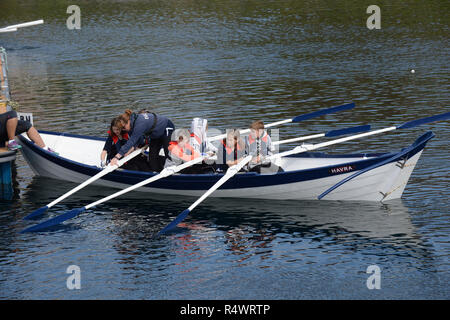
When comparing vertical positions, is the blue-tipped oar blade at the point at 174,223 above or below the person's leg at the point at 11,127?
below

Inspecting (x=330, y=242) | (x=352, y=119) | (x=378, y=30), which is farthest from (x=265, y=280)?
(x=378, y=30)

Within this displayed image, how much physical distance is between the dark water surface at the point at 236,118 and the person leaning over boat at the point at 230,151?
3.28 feet

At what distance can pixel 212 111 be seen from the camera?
2866 centimetres

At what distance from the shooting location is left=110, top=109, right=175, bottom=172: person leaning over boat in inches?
731

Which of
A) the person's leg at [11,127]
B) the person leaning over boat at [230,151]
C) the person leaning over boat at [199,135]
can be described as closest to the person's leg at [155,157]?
the person leaning over boat at [199,135]

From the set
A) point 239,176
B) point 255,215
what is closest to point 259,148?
point 239,176

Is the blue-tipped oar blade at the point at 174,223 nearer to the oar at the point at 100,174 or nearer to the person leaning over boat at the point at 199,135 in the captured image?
the person leaning over boat at the point at 199,135

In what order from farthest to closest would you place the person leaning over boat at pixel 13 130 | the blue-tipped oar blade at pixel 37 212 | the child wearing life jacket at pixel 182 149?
the person leaning over boat at pixel 13 130, the child wearing life jacket at pixel 182 149, the blue-tipped oar blade at pixel 37 212

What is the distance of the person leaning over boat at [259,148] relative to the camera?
18.4 m

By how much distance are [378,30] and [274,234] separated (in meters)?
31.8

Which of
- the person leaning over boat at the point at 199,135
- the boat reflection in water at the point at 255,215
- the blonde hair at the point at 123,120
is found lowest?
the boat reflection in water at the point at 255,215

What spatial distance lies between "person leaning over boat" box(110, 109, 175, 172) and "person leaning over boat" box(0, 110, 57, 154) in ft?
10.1

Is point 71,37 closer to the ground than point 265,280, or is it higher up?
higher up

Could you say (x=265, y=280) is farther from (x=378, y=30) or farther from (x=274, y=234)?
(x=378, y=30)
